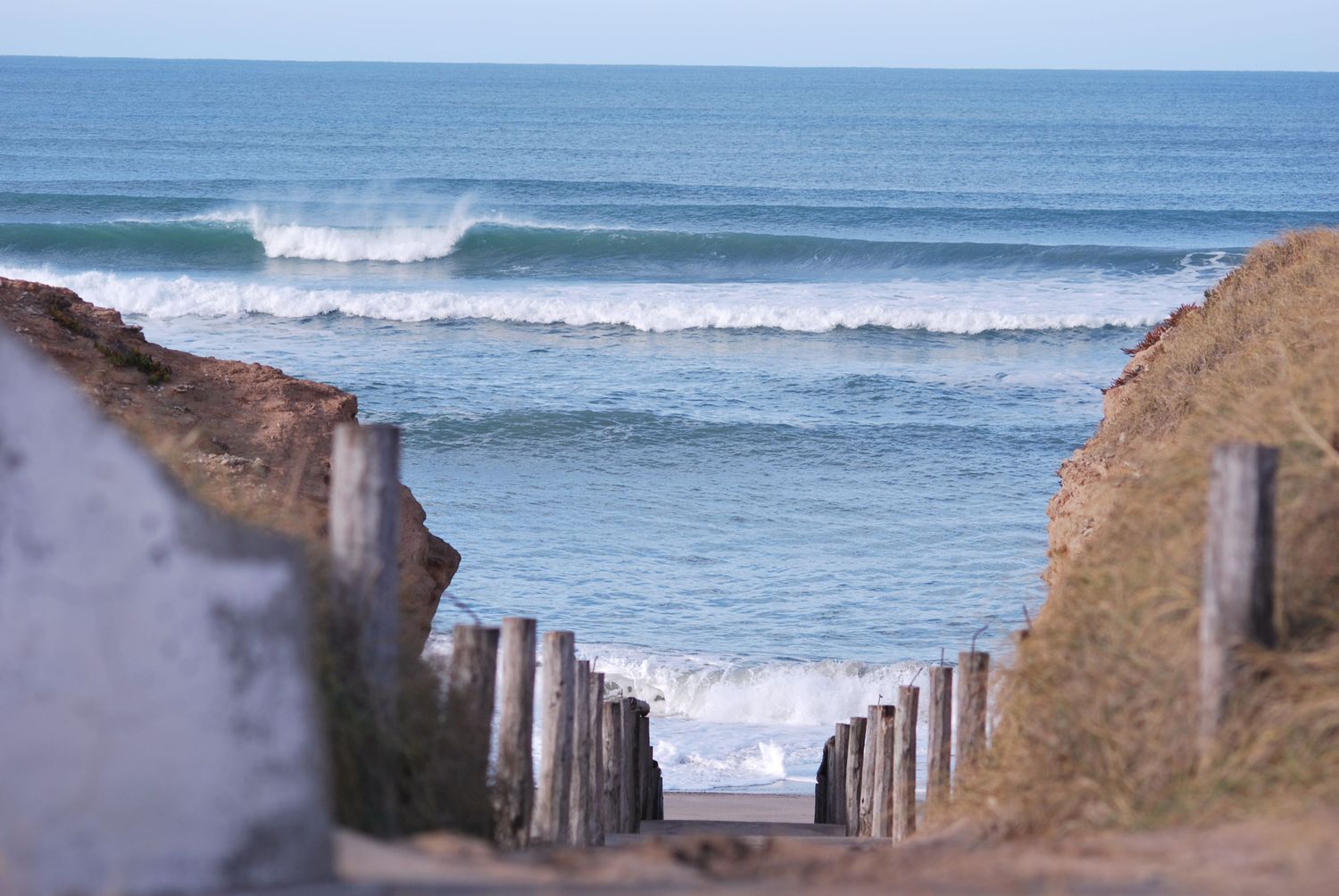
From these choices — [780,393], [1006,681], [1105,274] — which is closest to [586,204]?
[1105,274]

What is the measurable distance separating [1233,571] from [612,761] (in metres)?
6.16

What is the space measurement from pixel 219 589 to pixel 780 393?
2246 cm

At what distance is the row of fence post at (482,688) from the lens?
16.7 feet

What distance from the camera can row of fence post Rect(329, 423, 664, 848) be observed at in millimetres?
5086

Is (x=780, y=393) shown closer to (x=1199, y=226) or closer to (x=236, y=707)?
(x=236, y=707)

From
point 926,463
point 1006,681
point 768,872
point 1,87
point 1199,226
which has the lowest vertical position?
point 768,872

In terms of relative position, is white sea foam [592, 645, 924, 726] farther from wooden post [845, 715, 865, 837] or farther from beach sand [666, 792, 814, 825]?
wooden post [845, 715, 865, 837]

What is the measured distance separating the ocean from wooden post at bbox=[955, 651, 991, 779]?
0.18 m

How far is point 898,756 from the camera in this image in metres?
8.91

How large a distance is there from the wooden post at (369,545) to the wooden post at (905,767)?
4.30m

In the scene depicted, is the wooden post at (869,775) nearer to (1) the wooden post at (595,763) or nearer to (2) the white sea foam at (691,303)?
(1) the wooden post at (595,763)

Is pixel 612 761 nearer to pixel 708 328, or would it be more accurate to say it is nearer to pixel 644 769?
pixel 644 769

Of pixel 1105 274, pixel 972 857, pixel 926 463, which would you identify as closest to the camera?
pixel 972 857

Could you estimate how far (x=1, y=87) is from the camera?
113 m
